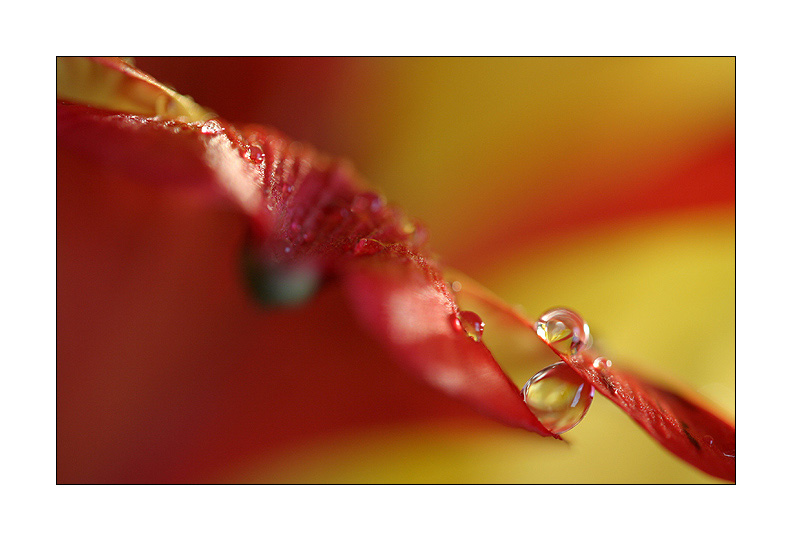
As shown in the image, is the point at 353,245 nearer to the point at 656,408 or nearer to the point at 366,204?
the point at 366,204

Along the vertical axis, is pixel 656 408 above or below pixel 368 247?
below

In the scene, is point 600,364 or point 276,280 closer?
point 600,364

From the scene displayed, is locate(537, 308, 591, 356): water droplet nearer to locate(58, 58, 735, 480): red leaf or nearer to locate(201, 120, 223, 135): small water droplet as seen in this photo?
locate(58, 58, 735, 480): red leaf

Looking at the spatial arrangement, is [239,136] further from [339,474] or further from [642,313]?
[642,313]

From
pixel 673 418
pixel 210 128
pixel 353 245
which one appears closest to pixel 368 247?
pixel 353 245

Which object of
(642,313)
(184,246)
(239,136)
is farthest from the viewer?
(642,313)
